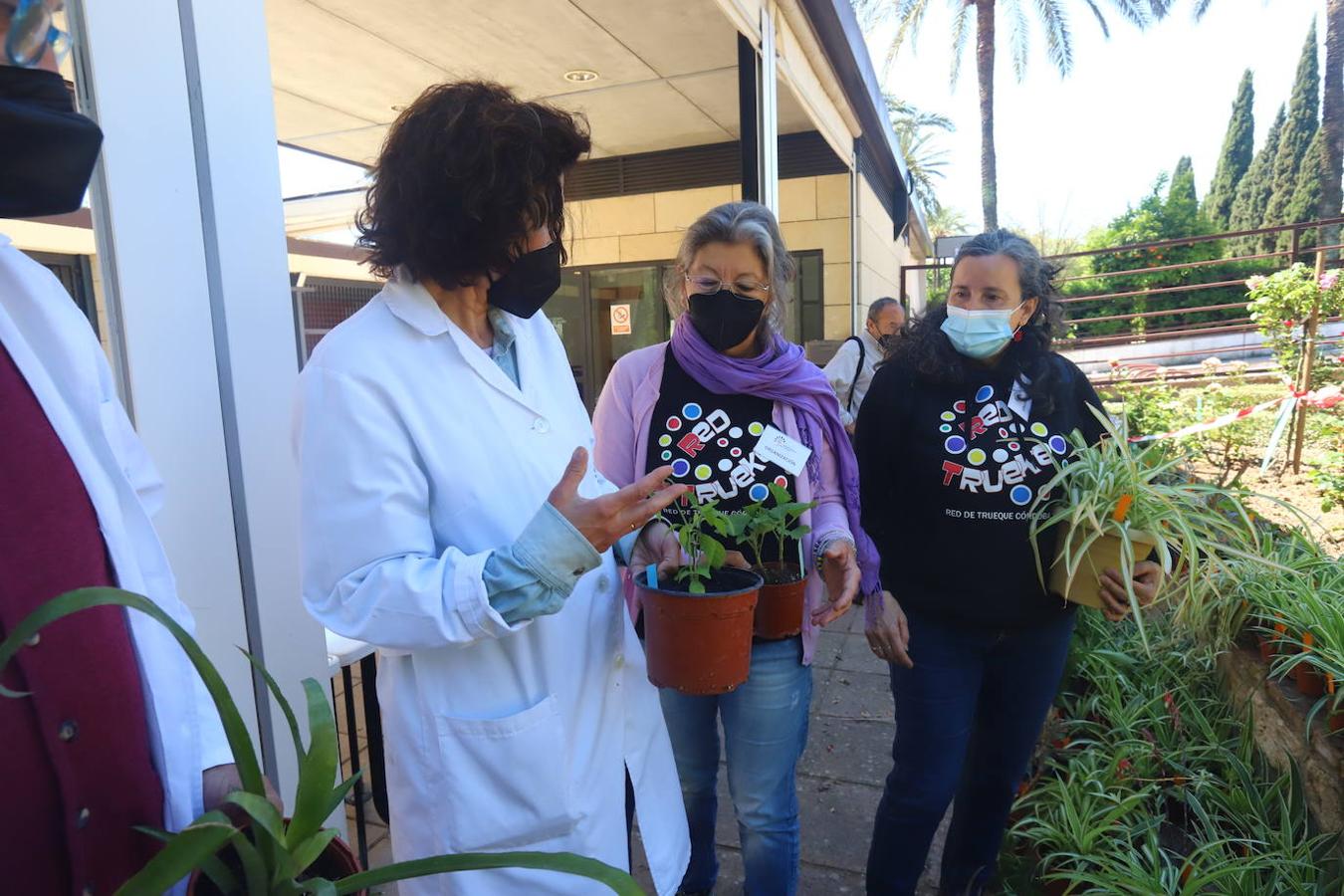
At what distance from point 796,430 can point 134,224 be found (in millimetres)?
1386

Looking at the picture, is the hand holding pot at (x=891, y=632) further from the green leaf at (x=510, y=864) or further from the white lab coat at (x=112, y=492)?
the white lab coat at (x=112, y=492)

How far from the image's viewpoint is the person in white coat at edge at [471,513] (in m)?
1.08

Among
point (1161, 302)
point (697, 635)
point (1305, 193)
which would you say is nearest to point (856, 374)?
point (697, 635)

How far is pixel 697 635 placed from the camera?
4.53 ft

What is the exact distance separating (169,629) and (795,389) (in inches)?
58.1

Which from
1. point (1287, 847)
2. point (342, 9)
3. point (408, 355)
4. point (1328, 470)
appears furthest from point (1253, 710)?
point (342, 9)

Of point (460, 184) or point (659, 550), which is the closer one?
point (460, 184)

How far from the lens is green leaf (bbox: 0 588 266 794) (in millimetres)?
575

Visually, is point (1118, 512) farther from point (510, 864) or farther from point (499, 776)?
point (510, 864)

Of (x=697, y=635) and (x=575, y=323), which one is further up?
(x=575, y=323)

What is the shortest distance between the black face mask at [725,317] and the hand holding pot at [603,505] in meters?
0.86

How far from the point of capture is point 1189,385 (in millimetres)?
9484

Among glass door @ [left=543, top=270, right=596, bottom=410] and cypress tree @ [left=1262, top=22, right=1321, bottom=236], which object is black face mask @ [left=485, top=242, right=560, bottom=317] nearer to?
glass door @ [left=543, top=270, right=596, bottom=410]

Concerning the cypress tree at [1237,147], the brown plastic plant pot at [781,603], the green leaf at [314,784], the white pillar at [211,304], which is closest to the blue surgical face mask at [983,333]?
the brown plastic plant pot at [781,603]
